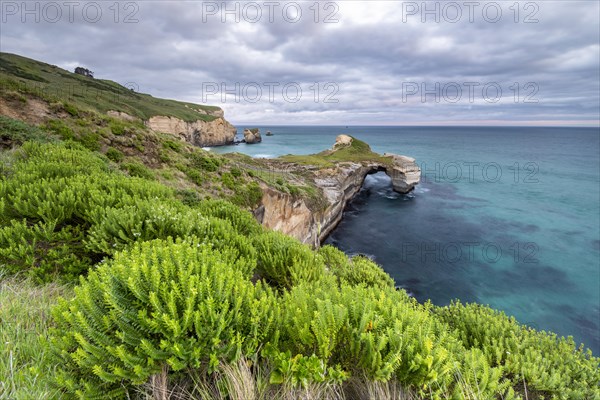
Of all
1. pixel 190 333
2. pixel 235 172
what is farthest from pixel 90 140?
pixel 190 333

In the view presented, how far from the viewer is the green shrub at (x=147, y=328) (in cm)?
250

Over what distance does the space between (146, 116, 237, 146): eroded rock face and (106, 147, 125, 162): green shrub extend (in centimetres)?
6066

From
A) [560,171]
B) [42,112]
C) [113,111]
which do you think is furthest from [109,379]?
[560,171]

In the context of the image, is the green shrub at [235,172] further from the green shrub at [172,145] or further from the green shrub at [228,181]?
the green shrub at [172,145]

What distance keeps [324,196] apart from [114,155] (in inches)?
1006

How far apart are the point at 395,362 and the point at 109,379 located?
273 cm

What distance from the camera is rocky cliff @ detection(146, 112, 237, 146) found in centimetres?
8625

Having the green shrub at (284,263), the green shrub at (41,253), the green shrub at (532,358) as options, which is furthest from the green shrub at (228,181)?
the green shrub at (532,358)

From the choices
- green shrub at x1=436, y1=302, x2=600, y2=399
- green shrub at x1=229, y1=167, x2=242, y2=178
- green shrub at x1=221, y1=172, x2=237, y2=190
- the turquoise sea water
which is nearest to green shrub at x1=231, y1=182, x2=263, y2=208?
green shrub at x1=221, y1=172, x2=237, y2=190

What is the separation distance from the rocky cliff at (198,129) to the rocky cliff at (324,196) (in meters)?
47.9

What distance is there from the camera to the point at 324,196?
37.2m

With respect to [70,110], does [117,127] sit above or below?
below

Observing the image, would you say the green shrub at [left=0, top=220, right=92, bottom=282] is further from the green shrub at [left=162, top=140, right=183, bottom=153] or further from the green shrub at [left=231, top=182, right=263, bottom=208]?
the green shrub at [left=162, top=140, right=183, bottom=153]

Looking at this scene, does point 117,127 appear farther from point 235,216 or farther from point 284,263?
point 284,263
